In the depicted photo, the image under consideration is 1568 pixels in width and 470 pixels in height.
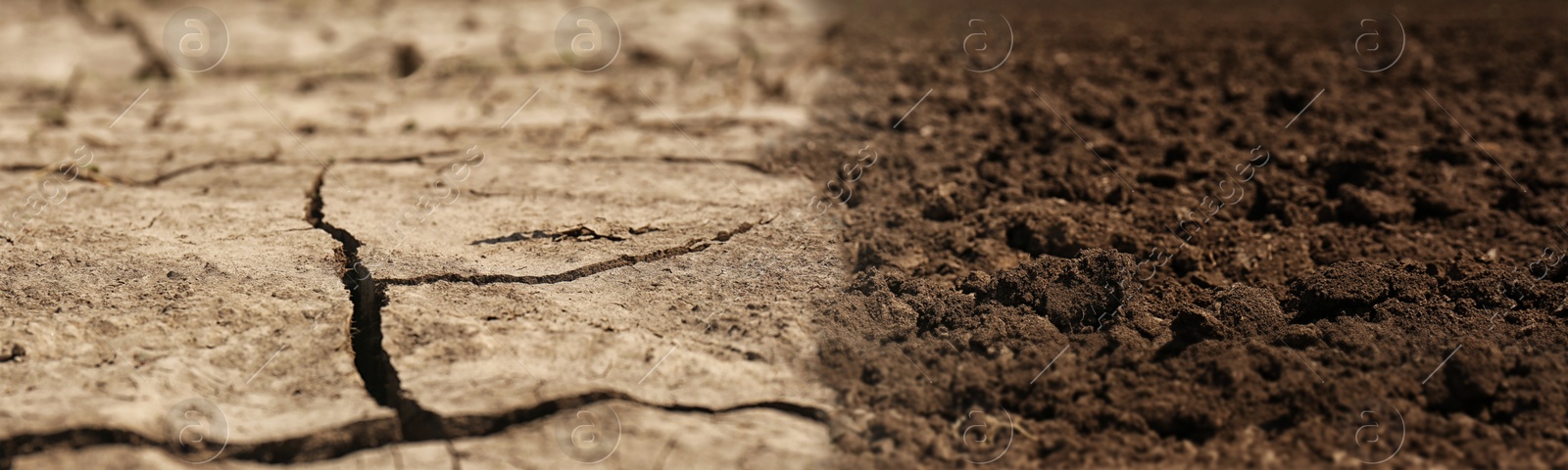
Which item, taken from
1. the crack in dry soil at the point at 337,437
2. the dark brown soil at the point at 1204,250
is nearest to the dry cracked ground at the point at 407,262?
the crack in dry soil at the point at 337,437

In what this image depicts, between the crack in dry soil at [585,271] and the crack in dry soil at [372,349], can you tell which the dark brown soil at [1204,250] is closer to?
the crack in dry soil at [585,271]

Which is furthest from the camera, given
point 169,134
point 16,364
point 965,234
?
point 169,134

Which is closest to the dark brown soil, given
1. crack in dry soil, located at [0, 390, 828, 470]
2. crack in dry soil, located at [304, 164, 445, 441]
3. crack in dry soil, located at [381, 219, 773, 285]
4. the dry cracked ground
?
the dry cracked ground

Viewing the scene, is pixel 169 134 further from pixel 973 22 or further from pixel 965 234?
pixel 973 22

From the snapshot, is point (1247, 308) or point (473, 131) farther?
point (473, 131)

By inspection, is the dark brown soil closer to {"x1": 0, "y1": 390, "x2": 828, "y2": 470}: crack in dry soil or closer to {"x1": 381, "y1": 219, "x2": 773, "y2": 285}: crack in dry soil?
{"x1": 381, "y1": 219, "x2": 773, "y2": 285}: crack in dry soil

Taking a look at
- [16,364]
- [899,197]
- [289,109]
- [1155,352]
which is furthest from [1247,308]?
[289,109]

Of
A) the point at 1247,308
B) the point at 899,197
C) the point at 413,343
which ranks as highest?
the point at 413,343
